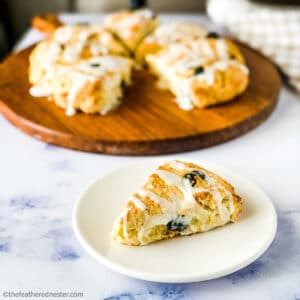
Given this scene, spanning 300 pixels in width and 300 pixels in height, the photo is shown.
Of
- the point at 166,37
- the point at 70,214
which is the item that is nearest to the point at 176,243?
the point at 70,214

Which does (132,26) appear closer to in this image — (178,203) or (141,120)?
(141,120)

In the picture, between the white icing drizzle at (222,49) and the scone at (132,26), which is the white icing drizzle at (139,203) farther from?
the scone at (132,26)

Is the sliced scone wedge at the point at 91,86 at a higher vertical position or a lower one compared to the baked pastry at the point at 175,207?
lower

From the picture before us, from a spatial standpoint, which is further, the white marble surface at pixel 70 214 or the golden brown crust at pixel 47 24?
the golden brown crust at pixel 47 24

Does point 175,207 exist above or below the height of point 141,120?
above

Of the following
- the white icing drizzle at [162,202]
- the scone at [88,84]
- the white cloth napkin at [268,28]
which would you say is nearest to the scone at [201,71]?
the scone at [88,84]

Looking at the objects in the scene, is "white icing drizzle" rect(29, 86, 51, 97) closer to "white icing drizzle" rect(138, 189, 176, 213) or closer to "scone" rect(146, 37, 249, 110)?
"scone" rect(146, 37, 249, 110)

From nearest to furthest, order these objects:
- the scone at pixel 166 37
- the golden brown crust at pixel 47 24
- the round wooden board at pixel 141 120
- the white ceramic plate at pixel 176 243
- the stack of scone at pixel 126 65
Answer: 1. the white ceramic plate at pixel 176 243
2. the round wooden board at pixel 141 120
3. the stack of scone at pixel 126 65
4. the scone at pixel 166 37
5. the golden brown crust at pixel 47 24
